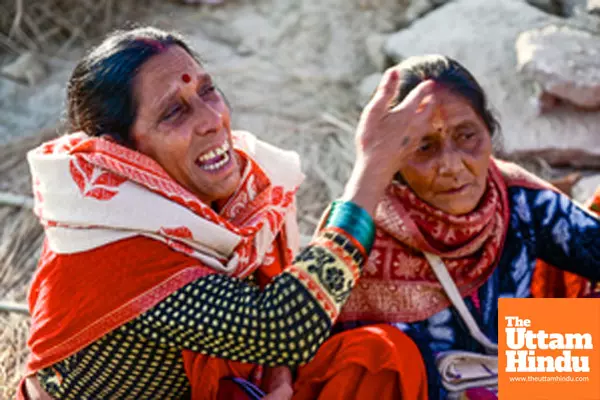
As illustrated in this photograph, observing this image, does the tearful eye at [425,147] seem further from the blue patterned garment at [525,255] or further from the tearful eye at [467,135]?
the blue patterned garment at [525,255]

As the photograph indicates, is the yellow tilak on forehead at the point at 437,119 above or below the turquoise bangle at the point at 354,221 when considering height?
above

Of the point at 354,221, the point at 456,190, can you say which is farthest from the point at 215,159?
the point at 456,190

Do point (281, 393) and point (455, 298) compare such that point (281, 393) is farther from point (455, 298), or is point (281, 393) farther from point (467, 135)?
point (467, 135)

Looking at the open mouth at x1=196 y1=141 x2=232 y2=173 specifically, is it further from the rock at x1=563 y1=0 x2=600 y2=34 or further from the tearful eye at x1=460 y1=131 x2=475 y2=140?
the rock at x1=563 y1=0 x2=600 y2=34

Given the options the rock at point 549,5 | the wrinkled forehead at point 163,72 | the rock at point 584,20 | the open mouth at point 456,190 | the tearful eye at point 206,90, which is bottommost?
the rock at point 549,5

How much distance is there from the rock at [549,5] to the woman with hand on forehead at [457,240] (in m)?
2.90

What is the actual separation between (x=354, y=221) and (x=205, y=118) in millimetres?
570

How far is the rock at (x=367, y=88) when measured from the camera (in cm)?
532

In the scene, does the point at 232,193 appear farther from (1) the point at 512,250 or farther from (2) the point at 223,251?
(1) the point at 512,250

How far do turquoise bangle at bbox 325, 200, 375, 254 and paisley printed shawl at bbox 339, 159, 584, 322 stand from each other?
1.45 feet

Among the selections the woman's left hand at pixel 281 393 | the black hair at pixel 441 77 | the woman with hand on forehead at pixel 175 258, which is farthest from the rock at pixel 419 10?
the woman's left hand at pixel 281 393

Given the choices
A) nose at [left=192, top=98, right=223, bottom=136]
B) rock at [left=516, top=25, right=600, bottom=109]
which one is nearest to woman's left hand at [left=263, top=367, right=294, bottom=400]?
nose at [left=192, top=98, right=223, bottom=136]

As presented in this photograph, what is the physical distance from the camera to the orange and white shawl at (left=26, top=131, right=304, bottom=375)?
236 cm

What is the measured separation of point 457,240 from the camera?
2.79m
